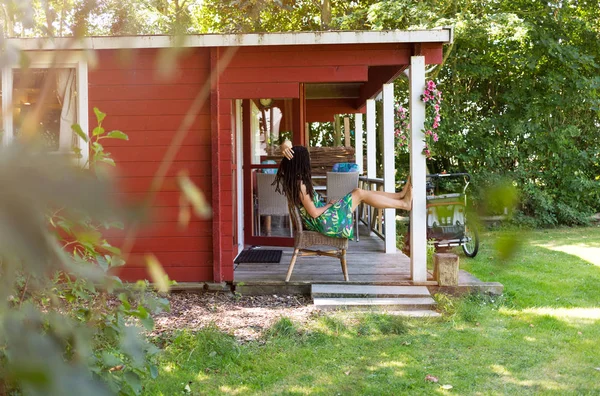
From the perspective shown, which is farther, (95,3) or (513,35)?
(513,35)

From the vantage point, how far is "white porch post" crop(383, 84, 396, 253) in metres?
7.00

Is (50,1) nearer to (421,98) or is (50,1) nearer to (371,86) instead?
(421,98)

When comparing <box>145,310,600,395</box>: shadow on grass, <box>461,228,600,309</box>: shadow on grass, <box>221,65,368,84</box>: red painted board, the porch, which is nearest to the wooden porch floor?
the porch

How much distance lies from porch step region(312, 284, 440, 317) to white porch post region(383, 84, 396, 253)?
1835mm

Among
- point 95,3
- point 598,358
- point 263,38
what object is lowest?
point 598,358

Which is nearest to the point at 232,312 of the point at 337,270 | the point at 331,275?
the point at 331,275

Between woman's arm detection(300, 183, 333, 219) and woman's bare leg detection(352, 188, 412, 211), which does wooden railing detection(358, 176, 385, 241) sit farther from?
woman's arm detection(300, 183, 333, 219)

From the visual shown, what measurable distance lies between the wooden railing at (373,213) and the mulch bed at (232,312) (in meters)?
2.85

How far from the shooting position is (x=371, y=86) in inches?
321

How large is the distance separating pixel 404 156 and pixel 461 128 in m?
2.04

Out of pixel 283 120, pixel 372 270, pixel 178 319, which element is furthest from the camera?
pixel 283 120

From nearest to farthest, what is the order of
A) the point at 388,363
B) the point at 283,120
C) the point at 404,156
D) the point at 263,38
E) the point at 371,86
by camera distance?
the point at 388,363 < the point at 263,38 < the point at 371,86 < the point at 283,120 < the point at 404,156

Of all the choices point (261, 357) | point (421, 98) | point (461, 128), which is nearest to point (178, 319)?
point (261, 357)

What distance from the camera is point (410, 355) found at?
3.88 m
